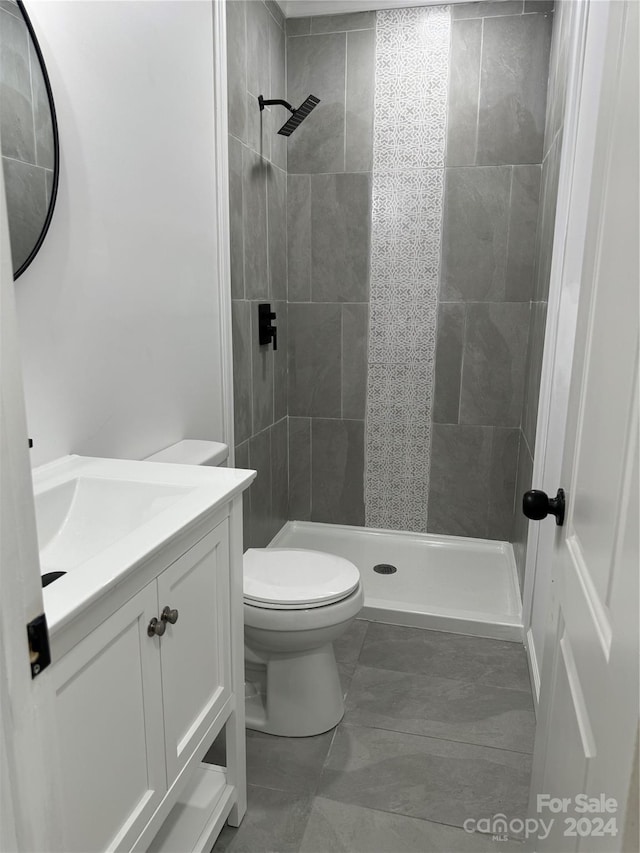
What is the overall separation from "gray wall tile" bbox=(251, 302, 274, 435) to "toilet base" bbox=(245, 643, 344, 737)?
45.1 inches

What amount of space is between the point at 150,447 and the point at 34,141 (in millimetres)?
882

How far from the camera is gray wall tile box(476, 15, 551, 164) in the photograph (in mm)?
2736

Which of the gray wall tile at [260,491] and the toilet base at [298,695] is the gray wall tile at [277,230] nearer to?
the gray wall tile at [260,491]

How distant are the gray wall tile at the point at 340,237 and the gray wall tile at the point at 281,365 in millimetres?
213

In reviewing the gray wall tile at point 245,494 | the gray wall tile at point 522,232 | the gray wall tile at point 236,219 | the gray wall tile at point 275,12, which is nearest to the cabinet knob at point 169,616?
the gray wall tile at point 245,494

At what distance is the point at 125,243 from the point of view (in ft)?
5.61

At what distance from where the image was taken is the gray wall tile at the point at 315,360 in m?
3.22

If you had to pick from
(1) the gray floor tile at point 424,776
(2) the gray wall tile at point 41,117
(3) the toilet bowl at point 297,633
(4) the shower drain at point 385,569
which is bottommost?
(1) the gray floor tile at point 424,776

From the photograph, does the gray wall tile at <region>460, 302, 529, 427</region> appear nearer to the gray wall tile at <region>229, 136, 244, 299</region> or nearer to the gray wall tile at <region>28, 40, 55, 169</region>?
Answer: the gray wall tile at <region>229, 136, 244, 299</region>

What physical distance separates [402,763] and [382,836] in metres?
0.26

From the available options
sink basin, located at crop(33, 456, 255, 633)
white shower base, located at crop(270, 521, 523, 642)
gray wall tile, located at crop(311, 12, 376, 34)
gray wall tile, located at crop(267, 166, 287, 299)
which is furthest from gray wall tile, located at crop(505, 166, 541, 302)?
sink basin, located at crop(33, 456, 255, 633)

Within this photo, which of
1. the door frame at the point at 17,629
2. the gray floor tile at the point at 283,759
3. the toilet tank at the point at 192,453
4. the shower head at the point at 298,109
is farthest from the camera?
the shower head at the point at 298,109

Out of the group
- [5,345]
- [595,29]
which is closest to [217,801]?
[5,345]

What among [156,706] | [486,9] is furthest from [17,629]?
[486,9]
